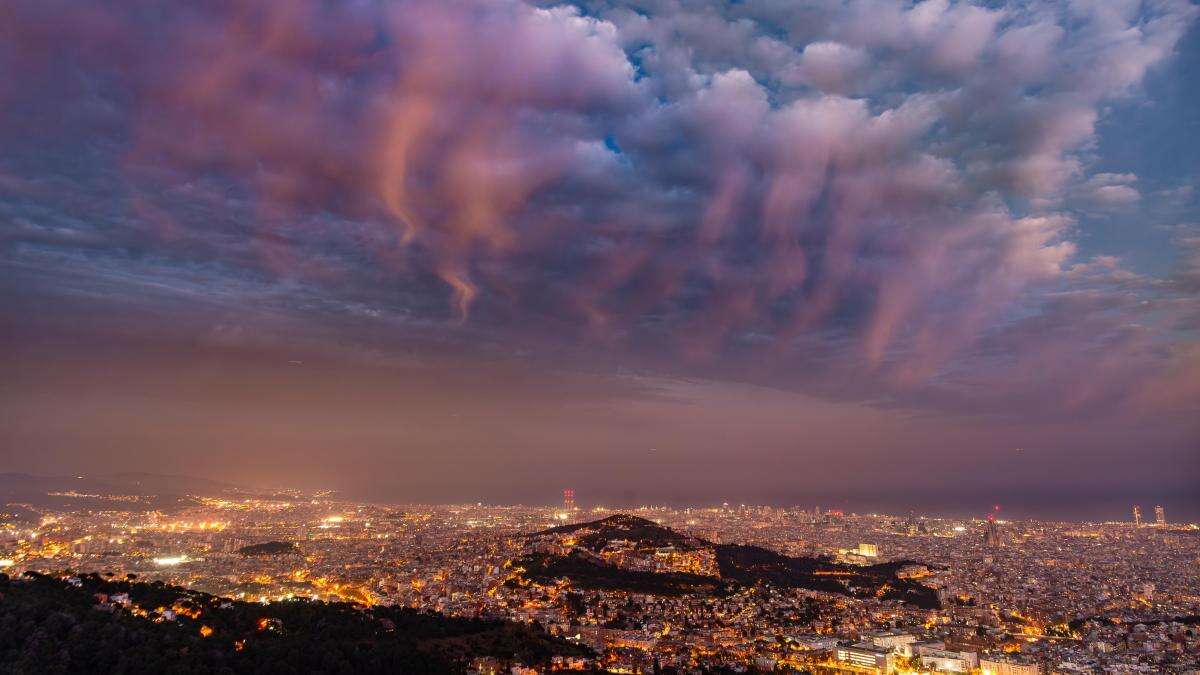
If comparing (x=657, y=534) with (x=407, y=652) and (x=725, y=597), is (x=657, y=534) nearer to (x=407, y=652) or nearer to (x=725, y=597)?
(x=725, y=597)

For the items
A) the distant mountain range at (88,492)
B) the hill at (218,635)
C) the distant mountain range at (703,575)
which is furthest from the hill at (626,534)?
the distant mountain range at (88,492)

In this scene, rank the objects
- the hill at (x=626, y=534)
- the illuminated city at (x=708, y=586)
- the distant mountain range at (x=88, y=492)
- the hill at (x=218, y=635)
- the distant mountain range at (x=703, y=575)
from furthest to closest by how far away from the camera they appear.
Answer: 1. the distant mountain range at (x=88, y=492)
2. the hill at (x=626, y=534)
3. the distant mountain range at (x=703, y=575)
4. the illuminated city at (x=708, y=586)
5. the hill at (x=218, y=635)

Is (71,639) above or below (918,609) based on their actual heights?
above

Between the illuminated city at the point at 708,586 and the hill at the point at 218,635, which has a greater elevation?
the hill at the point at 218,635

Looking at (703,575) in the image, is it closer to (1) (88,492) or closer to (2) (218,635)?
(2) (218,635)

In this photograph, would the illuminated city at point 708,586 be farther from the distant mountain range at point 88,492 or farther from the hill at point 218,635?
the distant mountain range at point 88,492

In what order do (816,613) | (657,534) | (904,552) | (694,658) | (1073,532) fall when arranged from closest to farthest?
(694,658) < (816,613) < (657,534) < (904,552) < (1073,532)

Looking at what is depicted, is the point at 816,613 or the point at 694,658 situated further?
the point at 816,613

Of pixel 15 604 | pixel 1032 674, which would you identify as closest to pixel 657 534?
pixel 1032 674
